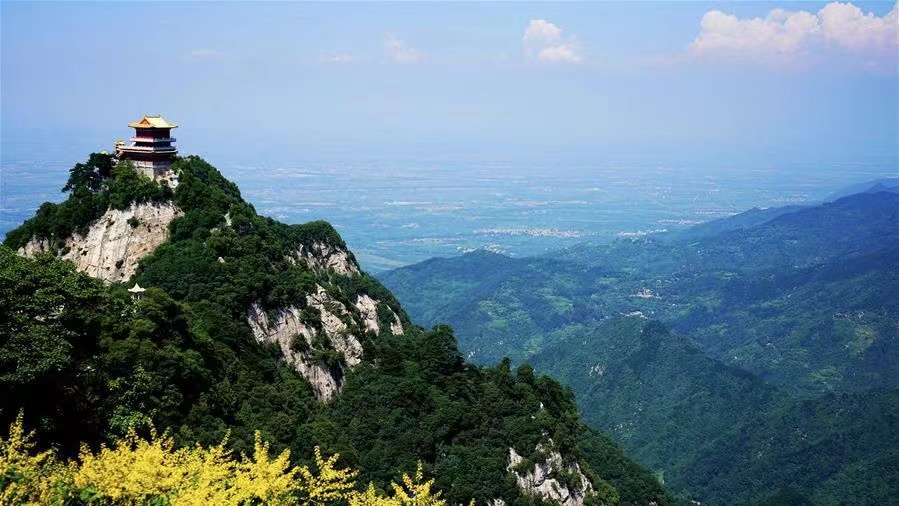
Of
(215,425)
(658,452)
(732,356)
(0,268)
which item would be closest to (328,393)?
(215,425)

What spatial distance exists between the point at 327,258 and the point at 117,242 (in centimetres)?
1798

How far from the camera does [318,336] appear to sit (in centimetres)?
4375

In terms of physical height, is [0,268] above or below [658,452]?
above

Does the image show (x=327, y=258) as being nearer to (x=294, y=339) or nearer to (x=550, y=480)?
(x=294, y=339)

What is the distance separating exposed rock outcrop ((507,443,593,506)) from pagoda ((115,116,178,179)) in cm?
2839

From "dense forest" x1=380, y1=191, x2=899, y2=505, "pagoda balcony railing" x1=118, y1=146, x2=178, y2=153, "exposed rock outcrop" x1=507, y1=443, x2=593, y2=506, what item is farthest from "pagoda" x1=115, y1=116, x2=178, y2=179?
"dense forest" x1=380, y1=191, x2=899, y2=505

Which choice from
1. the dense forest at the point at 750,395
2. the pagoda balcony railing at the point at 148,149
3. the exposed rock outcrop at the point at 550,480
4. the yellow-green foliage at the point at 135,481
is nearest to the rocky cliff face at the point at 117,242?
the pagoda balcony railing at the point at 148,149

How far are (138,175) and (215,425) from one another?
23.5m

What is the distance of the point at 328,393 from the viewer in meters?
42.6

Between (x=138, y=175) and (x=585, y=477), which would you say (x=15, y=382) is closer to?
(x=138, y=175)

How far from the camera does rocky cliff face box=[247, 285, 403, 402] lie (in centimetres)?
4097

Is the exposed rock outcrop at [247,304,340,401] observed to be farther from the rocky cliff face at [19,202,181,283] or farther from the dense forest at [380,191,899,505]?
the dense forest at [380,191,899,505]

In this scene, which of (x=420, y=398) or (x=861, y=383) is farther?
(x=861, y=383)

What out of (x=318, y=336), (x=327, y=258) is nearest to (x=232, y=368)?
(x=318, y=336)
